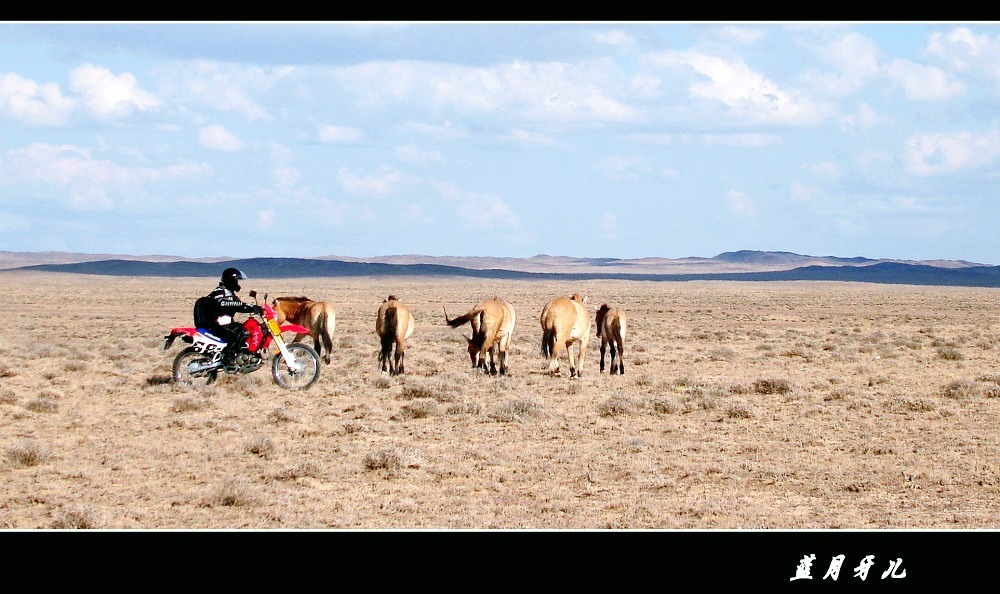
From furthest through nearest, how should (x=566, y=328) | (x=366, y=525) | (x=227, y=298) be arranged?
(x=566, y=328)
(x=227, y=298)
(x=366, y=525)

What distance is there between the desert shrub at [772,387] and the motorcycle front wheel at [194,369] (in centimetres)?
855

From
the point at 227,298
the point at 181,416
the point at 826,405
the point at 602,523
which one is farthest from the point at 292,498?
the point at 826,405

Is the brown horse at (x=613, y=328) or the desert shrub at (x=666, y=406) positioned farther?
the brown horse at (x=613, y=328)

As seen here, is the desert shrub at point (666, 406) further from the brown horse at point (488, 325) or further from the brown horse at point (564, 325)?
the brown horse at point (488, 325)

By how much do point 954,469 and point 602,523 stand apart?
4.46m

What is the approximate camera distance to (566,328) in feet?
60.2

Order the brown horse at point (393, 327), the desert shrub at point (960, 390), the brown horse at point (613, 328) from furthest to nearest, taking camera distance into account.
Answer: the brown horse at point (613, 328)
the brown horse at point (393, 327)
the desert shrub at point (960, 390)

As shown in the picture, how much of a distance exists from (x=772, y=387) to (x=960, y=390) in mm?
2884

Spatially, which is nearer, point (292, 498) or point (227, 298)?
point (292, 498)

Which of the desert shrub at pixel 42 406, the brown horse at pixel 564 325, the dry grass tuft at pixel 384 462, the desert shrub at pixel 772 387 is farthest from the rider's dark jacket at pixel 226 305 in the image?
the desert shrub at pixel 772 387

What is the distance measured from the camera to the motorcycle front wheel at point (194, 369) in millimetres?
16078

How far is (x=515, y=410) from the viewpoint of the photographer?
14492 millimetres

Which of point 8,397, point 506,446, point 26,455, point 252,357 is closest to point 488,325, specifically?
point 252,357
